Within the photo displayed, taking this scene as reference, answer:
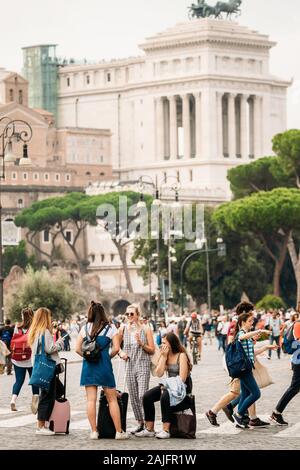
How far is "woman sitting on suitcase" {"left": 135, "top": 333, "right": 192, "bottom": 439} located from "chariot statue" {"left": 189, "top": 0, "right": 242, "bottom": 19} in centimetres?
14321

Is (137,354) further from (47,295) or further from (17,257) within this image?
(17,257)

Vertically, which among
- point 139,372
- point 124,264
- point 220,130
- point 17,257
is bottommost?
point 139,372

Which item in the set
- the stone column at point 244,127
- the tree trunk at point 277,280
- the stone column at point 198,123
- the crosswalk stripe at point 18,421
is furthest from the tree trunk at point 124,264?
the crosswalk stripe at point 18,421

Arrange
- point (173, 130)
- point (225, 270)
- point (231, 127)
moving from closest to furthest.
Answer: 1. point (225, 270)
2. point (231, 127)
3. point (173, 130)

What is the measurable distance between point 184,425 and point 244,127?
14293 centimetres

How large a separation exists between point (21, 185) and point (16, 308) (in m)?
70.6

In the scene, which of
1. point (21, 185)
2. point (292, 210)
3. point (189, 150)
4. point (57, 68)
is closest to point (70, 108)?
point (57, 68)

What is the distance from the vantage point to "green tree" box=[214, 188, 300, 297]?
348 feet

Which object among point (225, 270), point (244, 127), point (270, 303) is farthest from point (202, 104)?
point (270, 303)

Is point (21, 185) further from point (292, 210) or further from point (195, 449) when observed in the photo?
point (195, 449)

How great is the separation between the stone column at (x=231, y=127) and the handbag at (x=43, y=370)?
139480 mm

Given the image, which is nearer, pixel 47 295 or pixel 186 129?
pixel 47 295

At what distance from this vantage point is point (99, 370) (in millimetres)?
23594

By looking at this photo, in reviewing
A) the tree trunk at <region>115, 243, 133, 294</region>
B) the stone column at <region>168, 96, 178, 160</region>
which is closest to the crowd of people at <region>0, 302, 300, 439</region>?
the tree trunk at <region>115, 243, 133, 294</region>
